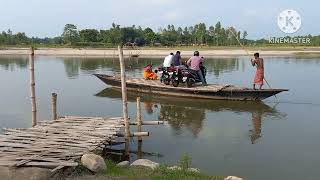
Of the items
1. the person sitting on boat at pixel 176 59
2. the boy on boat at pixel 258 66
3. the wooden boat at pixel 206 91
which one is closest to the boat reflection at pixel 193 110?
the wooden boat at pixel 206 91

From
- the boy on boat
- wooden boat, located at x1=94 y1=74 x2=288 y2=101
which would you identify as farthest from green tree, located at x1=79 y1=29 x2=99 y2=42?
the boy on boat

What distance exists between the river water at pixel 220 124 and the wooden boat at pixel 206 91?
287 mm

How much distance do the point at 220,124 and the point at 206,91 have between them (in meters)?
3.98

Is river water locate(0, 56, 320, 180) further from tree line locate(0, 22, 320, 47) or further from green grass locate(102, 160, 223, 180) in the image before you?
tree line locate(0, 22, 320, 47)

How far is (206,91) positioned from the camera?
18.0 metres

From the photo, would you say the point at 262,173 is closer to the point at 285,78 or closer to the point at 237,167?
the point at 237,167

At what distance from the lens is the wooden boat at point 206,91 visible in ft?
57.3

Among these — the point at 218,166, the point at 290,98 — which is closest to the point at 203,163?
the point at 218,166

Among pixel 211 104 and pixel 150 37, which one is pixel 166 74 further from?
pixel 150 37

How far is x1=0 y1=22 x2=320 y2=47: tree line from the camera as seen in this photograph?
7700 centimetres

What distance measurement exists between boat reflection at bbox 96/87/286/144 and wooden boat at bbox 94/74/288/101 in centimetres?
21

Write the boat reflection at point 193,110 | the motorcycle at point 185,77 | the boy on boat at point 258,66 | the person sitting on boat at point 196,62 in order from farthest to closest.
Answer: the motorcycle at point 185,77
the person sitting on boat at point 196,62
the boy on boat at point 258,66
the boat reflection at point 193,110

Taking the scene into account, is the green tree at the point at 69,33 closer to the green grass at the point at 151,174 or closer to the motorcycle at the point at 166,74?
the motorcycle at the point at 166,74

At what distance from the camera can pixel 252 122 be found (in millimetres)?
14562
